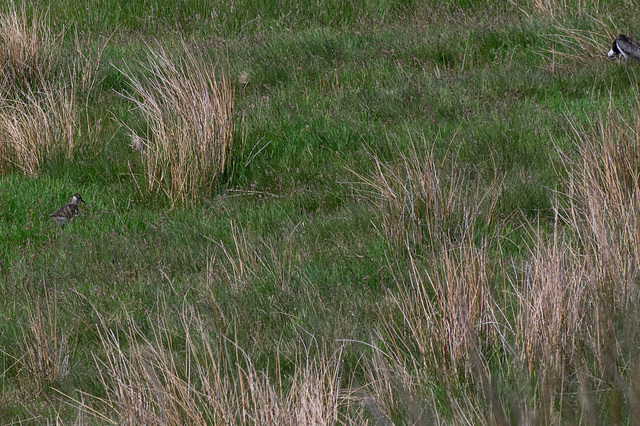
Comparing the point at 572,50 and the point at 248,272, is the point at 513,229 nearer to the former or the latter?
the point at 248,272

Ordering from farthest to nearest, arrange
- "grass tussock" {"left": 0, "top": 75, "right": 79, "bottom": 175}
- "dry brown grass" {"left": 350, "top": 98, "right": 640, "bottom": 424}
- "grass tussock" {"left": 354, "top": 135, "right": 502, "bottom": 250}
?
"grass tussock" {"left": 0, "top": 75, "right": 79, "bottom": 175} < "grass tussock" {"left": 354, "top": 135, "right": 502, "bottom": 250} < "dry brown grass" {"left": 350, "top": 98, "right": 640, "bottom": 424}

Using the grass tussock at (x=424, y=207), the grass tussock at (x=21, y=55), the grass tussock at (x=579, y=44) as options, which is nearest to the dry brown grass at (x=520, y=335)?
the grass tussock at (x=424, y=207)

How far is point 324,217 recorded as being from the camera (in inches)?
195

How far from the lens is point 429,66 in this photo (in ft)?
23.6

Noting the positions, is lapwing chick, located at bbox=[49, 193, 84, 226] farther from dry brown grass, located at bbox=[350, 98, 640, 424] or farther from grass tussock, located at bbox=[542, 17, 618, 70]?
grass tussock, located at bbox=[542, 17, 618, 70]

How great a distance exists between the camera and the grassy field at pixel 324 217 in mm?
2891

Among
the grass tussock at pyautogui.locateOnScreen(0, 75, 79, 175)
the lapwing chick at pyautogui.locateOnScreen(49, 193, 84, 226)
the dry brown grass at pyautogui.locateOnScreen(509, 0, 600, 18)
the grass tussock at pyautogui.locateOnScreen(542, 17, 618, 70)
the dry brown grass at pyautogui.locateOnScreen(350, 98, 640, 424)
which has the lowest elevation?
the lapwing chick at pyautogui.locateOnScreen(49, 193, 84, 226)

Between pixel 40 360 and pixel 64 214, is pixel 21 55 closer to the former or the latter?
pixel 64 214

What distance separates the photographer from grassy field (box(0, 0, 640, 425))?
2891 millimetres

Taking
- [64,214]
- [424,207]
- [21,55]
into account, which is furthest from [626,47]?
[21,55]

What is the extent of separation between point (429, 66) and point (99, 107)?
3044mm

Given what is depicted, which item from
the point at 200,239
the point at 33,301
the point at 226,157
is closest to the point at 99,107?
the point at 226,157

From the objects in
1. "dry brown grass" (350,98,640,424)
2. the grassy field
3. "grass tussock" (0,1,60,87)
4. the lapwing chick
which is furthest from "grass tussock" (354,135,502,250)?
"grass tussock" (0,1,60,87)

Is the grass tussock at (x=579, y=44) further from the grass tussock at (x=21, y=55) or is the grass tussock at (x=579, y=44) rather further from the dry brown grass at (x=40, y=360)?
the dry brown grass at (x=40, y=360)
